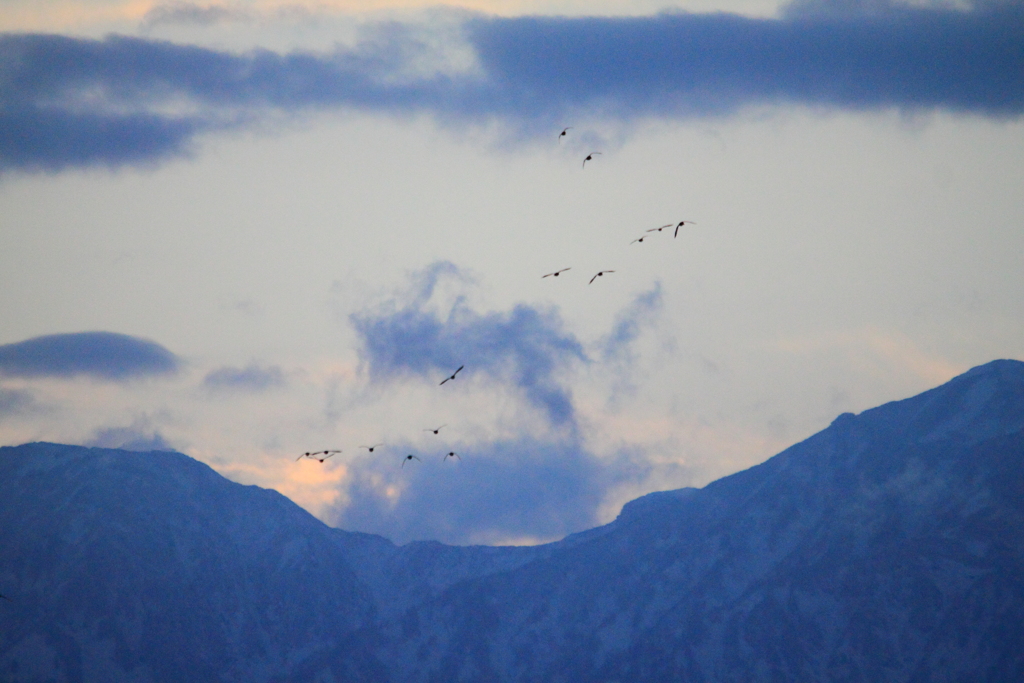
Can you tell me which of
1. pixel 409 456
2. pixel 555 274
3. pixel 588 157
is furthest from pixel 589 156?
pixel 409 456

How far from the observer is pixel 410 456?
128m

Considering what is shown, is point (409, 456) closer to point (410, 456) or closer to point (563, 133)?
point (410, 456)

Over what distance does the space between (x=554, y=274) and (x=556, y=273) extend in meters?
0.41

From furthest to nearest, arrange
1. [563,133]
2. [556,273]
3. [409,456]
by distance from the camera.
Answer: [409,456] < [563,133] < [556,273]

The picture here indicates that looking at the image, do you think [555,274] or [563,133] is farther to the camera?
[563,133]

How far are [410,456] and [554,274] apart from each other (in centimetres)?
4369

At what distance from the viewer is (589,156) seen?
101m

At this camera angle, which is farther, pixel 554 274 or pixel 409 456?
pixel 409 456

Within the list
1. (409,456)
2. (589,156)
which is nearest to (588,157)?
(589,156)

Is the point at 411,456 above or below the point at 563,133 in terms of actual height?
below

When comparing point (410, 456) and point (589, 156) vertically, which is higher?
point (589, 156)

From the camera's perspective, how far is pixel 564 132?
98750 mm

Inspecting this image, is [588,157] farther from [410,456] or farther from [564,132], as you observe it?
[410,456]

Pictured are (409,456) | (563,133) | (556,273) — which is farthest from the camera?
(409,456)
